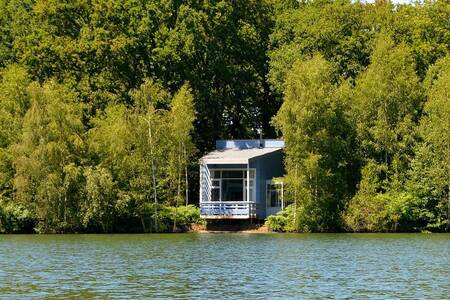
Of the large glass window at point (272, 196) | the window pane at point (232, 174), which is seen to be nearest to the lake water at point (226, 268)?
the window pane at point (232, 174)

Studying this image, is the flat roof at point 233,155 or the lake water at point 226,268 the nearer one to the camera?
the lake water at point 226,268

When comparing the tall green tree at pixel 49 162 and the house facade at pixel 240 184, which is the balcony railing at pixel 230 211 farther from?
the tall green tree at pixel 49 162

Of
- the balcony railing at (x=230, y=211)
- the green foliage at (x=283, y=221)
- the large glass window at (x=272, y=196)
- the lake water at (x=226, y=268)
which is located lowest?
the lake water at (x=226, y=268)

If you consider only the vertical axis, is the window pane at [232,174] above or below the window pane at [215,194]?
above

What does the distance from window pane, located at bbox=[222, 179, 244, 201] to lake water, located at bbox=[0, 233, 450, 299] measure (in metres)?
15.1

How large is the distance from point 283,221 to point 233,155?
789cm

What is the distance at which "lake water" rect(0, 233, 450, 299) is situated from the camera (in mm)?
26625

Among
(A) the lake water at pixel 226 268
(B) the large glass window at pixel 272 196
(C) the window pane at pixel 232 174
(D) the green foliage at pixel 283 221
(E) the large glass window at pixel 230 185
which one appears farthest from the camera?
(B) the large glass window at pixel 272 196

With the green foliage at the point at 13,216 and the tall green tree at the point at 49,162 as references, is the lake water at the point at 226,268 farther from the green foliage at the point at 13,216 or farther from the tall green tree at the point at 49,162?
the green foliage at the point at 13,216

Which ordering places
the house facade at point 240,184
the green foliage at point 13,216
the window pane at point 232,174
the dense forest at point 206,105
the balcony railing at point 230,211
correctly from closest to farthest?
the green foliage at point 13,216 → the dense forest at point 206,105 → the balcony railing at point 230,211 → the house facade at point 240,184 → the window pane at point 232,174

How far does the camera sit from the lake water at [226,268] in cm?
2662

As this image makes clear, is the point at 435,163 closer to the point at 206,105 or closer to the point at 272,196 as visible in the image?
the point at 272,196

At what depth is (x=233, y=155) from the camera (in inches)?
2635

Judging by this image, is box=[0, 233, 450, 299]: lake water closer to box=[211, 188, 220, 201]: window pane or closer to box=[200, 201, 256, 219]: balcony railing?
box=[200, 201, 256, 219]: balcony railing
